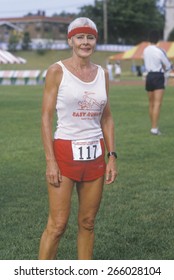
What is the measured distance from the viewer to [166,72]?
47.8 ft

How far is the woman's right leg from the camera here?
486cm

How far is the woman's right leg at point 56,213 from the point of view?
4.86 meters

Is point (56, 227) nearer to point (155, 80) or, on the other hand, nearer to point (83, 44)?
point (83, 44)

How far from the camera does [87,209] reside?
16.4 feet

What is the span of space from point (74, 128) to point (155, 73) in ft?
31.6

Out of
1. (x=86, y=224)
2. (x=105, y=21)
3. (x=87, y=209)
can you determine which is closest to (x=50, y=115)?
(x=87, y=209)

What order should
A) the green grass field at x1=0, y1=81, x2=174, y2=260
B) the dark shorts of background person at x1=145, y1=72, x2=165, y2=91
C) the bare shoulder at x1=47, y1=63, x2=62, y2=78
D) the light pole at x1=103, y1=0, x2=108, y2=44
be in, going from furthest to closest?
the light pole at x1=103, y1=0, x2=108, y2=44 → the dark shorts of background person at x1=145, y1=72, x2=165, y2=91 → the green grass field at x1=0, y1=81, x2=174, y2=260 → the bare shoulder at x1=47, y1=63, x2=62, y2=78

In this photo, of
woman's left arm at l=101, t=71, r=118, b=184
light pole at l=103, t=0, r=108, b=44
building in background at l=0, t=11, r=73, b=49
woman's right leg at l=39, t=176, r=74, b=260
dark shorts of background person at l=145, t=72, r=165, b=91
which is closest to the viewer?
woman's right leg at l=39, t=176, r=74, b=260

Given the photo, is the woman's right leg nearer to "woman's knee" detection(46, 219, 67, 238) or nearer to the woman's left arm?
"woman's knee" detection(46, 219, 67, 238)

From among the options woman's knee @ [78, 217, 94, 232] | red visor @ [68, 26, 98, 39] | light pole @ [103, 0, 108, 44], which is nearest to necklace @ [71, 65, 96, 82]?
red visor @ [68, 26, 98, 39]

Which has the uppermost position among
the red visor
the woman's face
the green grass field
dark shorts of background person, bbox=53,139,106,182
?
the red visor

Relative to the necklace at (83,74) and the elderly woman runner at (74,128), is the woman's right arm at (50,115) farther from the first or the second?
the necklace at (83,74)
